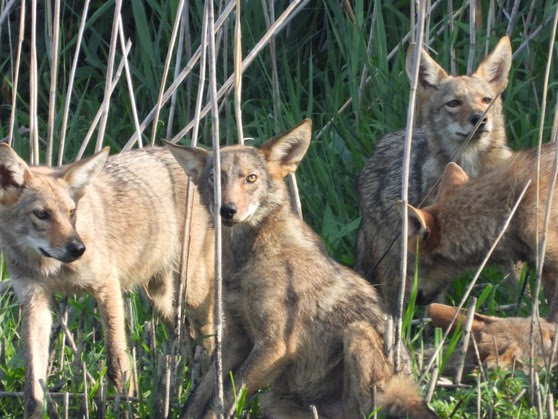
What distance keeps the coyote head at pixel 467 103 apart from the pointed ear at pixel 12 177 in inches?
110

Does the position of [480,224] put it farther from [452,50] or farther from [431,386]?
[452,50]

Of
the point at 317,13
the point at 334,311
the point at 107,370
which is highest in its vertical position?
Result: the point at 317,13

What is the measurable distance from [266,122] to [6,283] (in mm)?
2527

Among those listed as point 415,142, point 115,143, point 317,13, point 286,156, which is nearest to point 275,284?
point 286,156

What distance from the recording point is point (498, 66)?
773cm

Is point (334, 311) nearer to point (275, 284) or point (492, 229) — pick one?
point (275, 284)

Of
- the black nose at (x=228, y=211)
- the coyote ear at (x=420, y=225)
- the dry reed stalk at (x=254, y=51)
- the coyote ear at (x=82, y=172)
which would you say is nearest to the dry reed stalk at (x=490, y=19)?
the dry reed stalk at (x=254, y=51)

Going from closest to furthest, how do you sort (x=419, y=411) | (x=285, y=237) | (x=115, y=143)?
1. (x=419, y=411)
2. (x=285, y=237)
3. (x=115, y=143)

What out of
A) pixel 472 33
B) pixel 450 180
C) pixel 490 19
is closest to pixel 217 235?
pixel 450 180

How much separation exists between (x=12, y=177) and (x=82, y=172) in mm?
413

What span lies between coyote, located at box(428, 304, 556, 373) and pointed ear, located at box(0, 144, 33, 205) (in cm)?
244

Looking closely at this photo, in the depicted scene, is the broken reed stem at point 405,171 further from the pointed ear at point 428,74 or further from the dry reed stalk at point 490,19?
the dry reed stalk at point 490,19

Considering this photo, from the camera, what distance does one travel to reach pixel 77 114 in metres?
8.62

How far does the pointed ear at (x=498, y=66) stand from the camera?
25.0 feet
